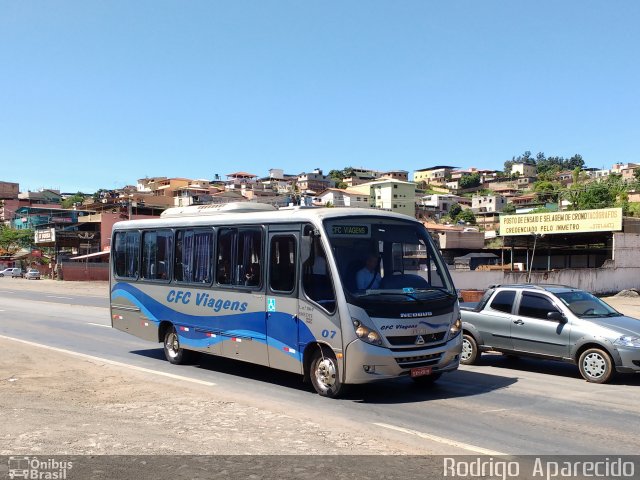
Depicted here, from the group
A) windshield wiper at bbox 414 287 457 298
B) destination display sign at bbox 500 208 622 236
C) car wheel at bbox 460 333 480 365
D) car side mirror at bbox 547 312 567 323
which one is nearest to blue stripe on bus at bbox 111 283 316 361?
windshield wiper at bbox 414 287 457 298

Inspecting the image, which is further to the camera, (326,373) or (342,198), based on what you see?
(342,198)

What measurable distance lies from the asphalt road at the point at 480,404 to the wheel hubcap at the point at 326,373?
10.4 inches

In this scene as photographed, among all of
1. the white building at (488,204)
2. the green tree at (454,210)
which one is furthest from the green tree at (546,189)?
the green tree at (454,210)

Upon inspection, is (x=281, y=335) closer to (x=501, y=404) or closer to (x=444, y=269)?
(x=444, y=269)

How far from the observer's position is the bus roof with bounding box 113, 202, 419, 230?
977 centimetres

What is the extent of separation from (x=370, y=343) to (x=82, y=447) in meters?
4.09

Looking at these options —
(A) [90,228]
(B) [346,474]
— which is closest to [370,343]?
(B) [346,474]

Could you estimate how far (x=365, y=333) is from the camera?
882cm

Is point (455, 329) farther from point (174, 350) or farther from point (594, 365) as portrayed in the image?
point (174, 350)

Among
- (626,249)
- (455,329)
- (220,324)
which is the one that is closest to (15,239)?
(626,249)

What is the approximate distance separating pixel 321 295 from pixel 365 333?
0.96 meters

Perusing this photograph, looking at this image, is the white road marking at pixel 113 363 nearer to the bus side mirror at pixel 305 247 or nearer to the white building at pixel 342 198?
the bus side mirror at pixel 305 247

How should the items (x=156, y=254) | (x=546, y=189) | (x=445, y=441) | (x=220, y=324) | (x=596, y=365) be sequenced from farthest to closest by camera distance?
(x=546, y=189), (x=156, y=254), (x=220, y=324), (x=596, y=365), (x=445, y=441)

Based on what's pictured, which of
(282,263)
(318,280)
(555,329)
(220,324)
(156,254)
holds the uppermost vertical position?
(156,254)
